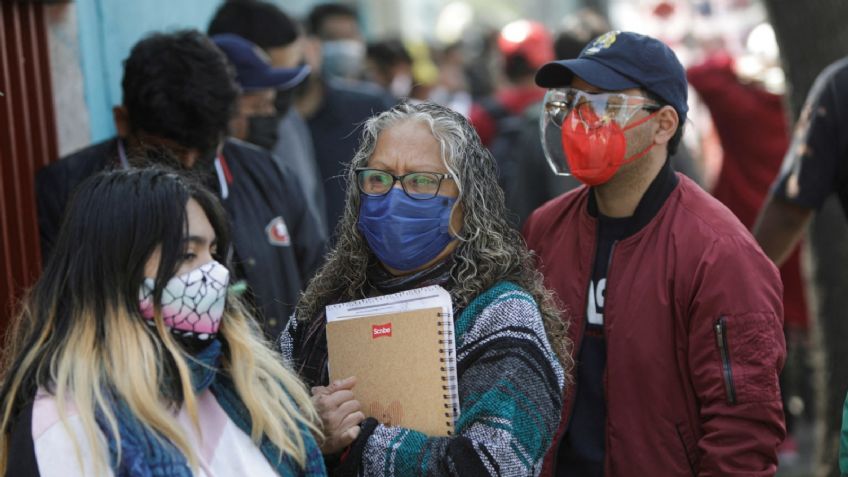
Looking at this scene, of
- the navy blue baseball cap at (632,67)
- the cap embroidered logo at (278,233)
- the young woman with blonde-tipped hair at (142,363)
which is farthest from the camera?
the cap embroidered logo at (278,233)


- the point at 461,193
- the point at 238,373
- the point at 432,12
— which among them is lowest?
the point at 432,12

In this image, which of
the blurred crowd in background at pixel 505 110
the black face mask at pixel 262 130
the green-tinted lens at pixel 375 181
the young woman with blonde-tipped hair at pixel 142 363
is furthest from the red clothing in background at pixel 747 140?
→ the young woman with blonde-tipped hair at pixel 142 363

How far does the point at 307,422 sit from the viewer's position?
2652 millimetres

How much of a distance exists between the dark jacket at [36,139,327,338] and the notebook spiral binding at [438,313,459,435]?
1.39 metres

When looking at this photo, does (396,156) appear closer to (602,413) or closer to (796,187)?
(602,413)

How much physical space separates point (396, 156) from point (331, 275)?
375 mm

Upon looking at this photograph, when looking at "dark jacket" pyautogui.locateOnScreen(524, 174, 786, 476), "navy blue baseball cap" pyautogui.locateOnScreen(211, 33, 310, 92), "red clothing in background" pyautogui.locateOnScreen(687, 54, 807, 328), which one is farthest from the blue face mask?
"red clothing in background" pyautogui.locateOnScreen(687, 54, 807, 328)

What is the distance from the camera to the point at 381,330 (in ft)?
9.54

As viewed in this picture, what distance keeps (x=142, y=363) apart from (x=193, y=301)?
0.60 feet

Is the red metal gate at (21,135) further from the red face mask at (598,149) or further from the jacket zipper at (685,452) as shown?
the jacket zipper at (685,452)

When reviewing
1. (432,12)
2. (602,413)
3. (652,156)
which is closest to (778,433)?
(602,413)

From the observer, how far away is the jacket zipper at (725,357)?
10.5 ft

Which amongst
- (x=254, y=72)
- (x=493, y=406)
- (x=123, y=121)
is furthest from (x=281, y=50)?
(x=493, y=406)

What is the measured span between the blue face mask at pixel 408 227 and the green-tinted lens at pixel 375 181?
0.08 feet
